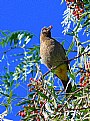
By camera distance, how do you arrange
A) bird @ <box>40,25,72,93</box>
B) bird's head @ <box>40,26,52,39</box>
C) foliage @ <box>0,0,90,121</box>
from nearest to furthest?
foliage @ <box>0,0,90,121</box> → bird @ <box>40,25,72,93</box> → bird's head @ <box>40,26,52,39</box>

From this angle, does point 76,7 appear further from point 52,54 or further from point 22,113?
point 52,54

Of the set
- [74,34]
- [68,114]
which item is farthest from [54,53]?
[68,114]

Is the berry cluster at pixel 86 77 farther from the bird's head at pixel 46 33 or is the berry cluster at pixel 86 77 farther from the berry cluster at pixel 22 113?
the bird's head at pixel 46 33

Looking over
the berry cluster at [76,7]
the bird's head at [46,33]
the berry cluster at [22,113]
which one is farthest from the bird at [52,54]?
the berry cluster at [22,113]

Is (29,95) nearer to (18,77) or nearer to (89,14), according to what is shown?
(18,77)

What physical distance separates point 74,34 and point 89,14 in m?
0.28

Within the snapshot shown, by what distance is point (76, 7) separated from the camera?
3324 millimetres

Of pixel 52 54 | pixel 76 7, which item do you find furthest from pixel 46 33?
pixel 76 7

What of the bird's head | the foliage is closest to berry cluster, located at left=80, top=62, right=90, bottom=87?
the foliage

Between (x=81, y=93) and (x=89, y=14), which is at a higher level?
(x=89, y=14)

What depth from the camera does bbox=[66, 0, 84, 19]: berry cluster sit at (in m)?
3.28

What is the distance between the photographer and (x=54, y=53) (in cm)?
459

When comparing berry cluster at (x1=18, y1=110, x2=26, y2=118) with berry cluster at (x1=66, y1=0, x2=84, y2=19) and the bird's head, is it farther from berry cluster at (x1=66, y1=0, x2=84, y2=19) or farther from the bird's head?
the bird's head

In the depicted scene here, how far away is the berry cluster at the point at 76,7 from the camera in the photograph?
3.28 meters
